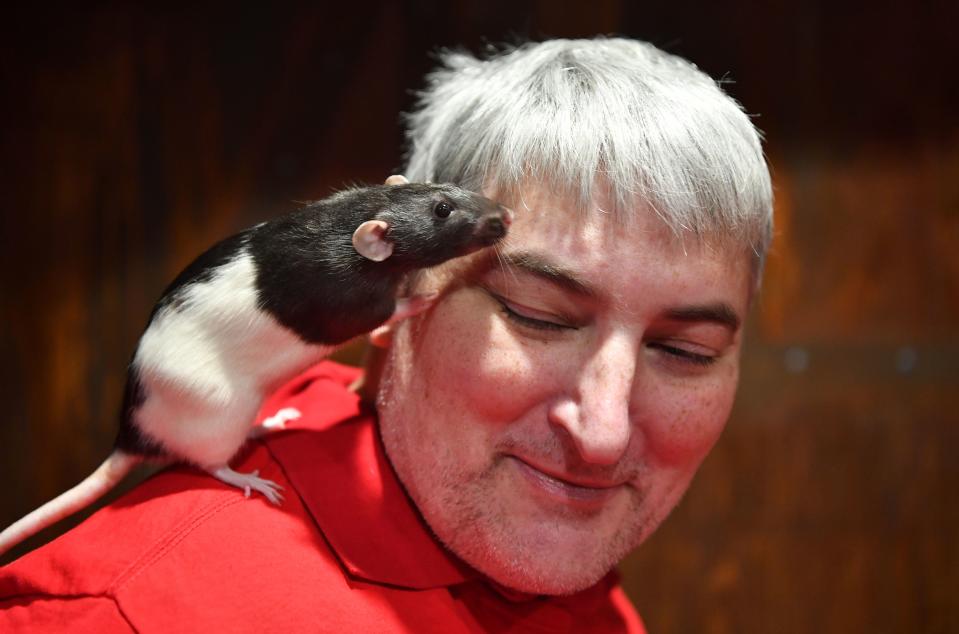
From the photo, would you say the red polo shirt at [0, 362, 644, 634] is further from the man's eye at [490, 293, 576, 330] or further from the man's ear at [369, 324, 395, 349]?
the man's eye at [490, 293, 576, 330]

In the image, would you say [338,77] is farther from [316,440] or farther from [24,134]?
[316,440]

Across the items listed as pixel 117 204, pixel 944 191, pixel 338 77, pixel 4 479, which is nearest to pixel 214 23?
pixel 338 77

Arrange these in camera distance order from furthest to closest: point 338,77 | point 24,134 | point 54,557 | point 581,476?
point 338,77 → point 24,134 → point 581,476 → point 54,557

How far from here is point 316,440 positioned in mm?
1398

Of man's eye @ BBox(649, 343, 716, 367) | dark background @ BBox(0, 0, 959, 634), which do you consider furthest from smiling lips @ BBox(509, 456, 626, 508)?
dark background @ BBox(0, 0, 959, 634)

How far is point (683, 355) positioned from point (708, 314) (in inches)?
3.3

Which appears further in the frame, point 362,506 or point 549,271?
point 362,506

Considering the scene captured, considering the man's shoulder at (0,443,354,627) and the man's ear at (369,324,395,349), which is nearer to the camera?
the man's shoulder at (0,443,354,627)

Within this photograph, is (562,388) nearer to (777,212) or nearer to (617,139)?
(617,139)

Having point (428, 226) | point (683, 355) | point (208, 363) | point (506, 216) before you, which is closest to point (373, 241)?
point (428, 226)

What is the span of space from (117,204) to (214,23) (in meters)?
0.54

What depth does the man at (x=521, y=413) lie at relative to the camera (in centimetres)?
116

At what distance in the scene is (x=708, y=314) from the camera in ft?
4.18

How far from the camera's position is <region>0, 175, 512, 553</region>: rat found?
1.26 metres
